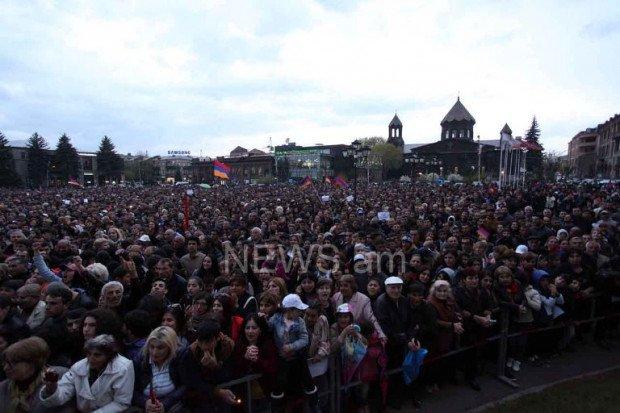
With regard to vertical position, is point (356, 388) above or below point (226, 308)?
below

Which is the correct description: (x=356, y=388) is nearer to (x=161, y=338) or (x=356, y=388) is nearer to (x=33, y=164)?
(x=161, y=338)

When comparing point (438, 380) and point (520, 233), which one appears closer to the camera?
point (438, 380)

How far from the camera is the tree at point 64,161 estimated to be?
240ft

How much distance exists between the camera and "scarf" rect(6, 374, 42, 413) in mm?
2791

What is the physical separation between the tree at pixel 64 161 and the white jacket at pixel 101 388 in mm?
82018

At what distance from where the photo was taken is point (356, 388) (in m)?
4.66

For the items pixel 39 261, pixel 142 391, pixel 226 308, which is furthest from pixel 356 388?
pixel 39 261

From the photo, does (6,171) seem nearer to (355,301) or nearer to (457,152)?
(355,301)

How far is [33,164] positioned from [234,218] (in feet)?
237

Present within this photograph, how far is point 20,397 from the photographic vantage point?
283cm

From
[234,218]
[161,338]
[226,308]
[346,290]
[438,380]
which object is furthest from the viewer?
[234,218]

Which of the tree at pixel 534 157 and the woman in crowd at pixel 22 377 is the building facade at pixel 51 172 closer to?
the woman in crowd at pixel 22 377

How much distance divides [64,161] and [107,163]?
827 cm

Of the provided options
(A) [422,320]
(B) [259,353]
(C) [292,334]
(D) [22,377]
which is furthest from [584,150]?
(D) [22,377]
